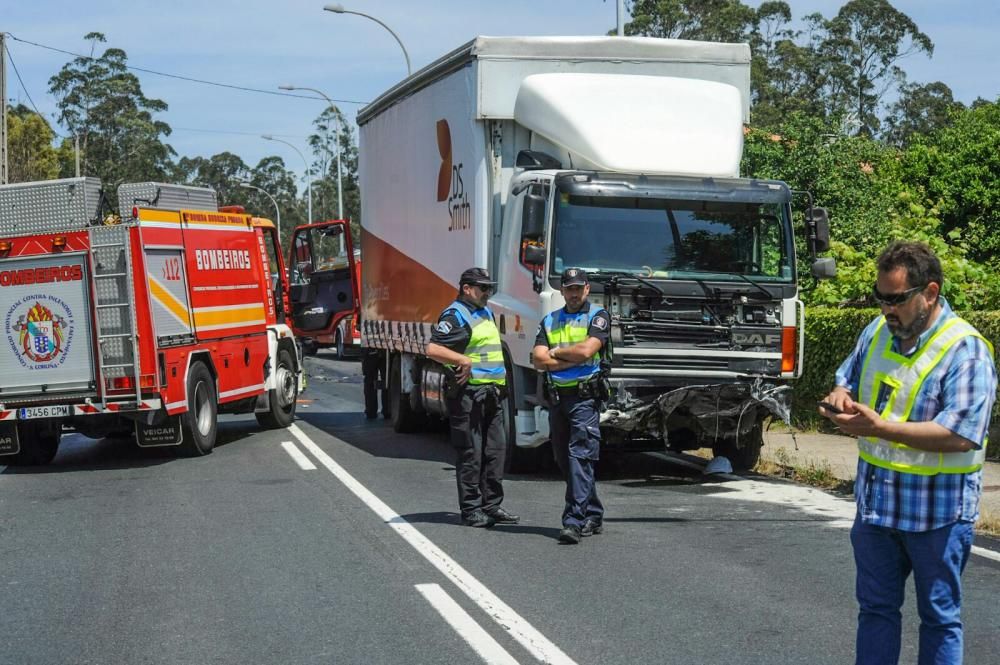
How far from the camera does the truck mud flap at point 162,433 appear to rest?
1467 cm

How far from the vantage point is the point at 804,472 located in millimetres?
12250

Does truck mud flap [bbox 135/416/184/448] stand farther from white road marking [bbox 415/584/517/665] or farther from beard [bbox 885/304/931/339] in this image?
beard [bbox 885/304/931/339]

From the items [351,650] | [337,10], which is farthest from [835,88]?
[351,650]

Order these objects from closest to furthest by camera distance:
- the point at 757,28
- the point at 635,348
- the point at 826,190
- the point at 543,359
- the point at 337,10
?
the point at 543,359 → the point at 635,348 → the point at 826,190 → the point at 337,10 → the point at 757,28

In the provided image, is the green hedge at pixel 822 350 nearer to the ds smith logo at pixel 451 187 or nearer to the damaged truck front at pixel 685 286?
the damaged truck front at pixel 685 286

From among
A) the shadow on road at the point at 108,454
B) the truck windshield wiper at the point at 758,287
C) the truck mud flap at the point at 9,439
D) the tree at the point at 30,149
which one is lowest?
the shadow on road at the point at 108,454

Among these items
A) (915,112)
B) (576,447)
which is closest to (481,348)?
(576,447)

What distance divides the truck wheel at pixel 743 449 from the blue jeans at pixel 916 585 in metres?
7.78

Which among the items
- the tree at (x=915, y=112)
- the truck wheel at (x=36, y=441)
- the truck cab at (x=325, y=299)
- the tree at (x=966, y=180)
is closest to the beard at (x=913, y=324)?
the truck wheel at (x=36, y=441)

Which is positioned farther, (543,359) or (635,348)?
(635,348)

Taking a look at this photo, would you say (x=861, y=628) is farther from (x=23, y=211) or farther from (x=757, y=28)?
(x=757, y=28)

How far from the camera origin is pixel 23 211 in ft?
48.0

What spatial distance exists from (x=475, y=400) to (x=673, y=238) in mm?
2863

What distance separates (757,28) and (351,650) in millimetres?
59721
